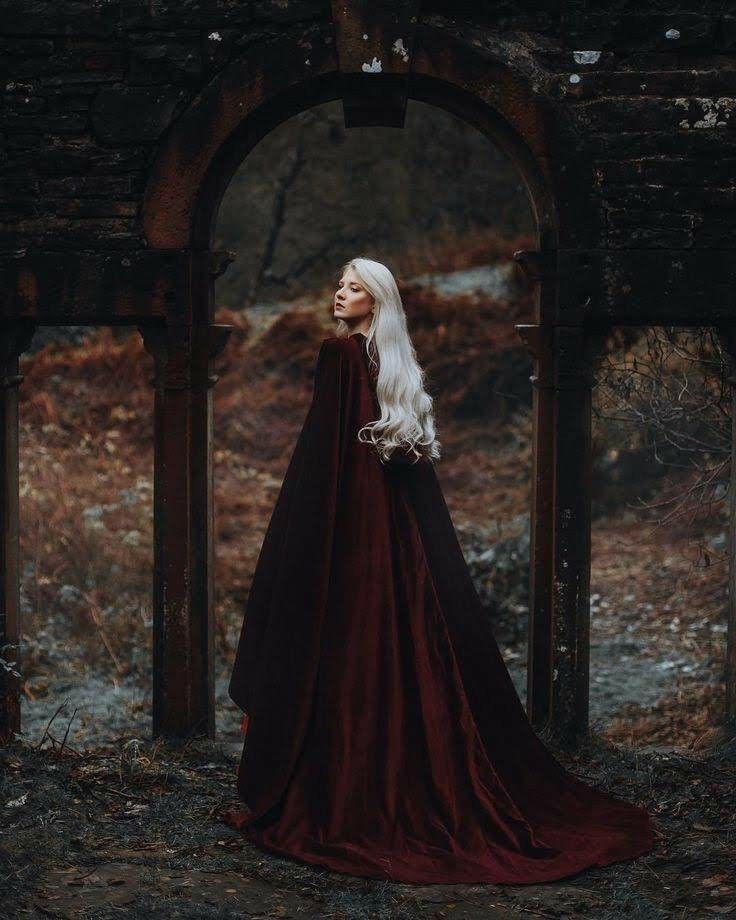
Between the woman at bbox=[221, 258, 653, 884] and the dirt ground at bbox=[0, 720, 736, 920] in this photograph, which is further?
the woman at bbox=[221, 258, 653, 884]

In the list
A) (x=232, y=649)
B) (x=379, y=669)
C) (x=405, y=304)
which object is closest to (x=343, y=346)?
(x=379, y=669)

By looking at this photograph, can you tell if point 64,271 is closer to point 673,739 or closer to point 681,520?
point 673,739

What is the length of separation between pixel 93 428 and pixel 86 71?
7039 mm

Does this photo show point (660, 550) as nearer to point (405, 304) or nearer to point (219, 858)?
point (405, 304)

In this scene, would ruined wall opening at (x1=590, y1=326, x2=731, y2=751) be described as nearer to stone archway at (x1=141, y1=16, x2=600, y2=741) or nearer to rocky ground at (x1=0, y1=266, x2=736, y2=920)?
rocky ground at (x1=0, y1=266, x2=736, y2=920)

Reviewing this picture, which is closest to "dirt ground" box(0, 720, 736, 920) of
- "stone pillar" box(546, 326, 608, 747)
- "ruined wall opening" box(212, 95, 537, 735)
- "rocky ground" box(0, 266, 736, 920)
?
"rocky ground" box(0, 266, 736, 920)

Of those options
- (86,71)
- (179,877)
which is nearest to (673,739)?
(179,877)

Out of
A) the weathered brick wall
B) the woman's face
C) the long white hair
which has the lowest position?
the long white hair

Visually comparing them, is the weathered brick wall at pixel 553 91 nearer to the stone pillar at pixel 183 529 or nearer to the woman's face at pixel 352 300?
the stone pillar at pixel 183 529

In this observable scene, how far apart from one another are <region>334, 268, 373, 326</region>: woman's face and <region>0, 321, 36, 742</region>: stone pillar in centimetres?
189

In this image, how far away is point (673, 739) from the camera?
6527 mm

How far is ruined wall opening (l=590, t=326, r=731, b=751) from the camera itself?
22.7ft

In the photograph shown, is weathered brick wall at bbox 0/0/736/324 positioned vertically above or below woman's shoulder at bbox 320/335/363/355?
above

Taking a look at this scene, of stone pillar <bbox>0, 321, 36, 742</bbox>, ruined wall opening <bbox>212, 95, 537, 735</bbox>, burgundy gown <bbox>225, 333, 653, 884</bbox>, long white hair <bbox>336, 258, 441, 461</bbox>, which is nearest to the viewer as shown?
burgundy gown <bbox>225, 333, 653, 884</bbox>
